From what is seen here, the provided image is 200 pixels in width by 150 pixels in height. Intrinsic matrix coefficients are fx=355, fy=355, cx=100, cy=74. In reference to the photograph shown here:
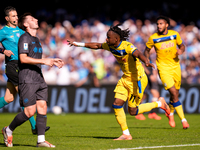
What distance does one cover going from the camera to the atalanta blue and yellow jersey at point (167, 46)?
884cm

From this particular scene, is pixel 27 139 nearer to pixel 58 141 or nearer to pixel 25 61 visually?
pixel 58 141

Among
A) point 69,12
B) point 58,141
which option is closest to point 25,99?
point 58,141

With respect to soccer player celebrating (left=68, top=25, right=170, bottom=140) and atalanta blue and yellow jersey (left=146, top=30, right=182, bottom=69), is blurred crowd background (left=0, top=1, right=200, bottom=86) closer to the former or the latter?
atalanta blue and yellow jersey (left=146, top=30, right=182, bottom=69)

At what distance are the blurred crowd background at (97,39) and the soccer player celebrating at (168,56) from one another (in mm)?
Answer: 5337

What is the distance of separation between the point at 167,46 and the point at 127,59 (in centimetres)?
235

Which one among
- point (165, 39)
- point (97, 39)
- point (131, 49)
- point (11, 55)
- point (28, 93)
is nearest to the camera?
point (28, 93)

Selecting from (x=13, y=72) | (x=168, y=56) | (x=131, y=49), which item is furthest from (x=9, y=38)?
(x=168, y=56)

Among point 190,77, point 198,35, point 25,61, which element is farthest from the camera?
point 198,35

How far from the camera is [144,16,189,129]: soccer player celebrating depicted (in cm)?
876

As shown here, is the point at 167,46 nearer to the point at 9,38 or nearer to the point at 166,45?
the point at 166,45

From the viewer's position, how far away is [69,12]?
23766mm

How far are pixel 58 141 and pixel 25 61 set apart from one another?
178 cm

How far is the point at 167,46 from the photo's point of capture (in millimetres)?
8875

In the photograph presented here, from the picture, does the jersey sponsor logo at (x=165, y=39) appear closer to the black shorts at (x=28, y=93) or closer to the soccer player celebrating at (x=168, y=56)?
the soccer player celebrating at (x=168, y=56)
